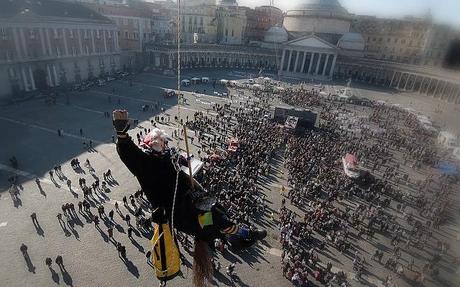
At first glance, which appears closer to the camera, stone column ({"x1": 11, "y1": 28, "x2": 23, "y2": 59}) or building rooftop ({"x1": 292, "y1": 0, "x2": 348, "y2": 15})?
stone column ({"x1": 11, "y1": 28, "x2": 23, "y2": 59})

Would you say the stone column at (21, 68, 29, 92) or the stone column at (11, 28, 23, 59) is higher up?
the stone column at (11, 28, 23, 59)

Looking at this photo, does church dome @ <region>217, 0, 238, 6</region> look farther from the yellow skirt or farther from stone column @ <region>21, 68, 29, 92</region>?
the yellow skirt

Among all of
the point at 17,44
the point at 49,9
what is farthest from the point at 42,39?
the point at 49,9

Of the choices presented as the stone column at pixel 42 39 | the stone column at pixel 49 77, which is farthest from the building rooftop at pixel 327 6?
the stone column at pixel 49 77

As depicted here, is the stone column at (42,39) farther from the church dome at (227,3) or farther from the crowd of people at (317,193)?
the church dome at (227,3)

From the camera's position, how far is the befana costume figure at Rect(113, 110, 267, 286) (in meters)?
5.42

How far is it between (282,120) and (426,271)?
30220 mm

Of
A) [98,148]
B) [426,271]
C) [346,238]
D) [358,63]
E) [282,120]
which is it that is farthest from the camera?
[358,63]

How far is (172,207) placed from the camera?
5617mm

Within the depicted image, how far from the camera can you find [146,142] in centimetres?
563

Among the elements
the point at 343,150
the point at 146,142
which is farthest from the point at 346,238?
the point at 146,142

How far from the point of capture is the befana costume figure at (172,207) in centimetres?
542

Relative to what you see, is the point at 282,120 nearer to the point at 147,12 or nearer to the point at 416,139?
the point at 416,139

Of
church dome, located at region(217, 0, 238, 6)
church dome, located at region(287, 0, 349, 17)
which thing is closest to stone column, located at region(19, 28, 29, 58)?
church dome, located at region(217, 0, 238, 6)
